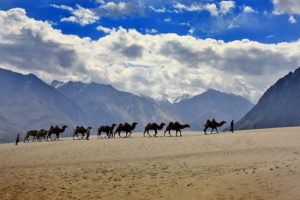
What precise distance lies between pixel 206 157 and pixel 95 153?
31.6 feet

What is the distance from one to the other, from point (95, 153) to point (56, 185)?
10.9 meters

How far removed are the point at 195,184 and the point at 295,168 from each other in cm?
540

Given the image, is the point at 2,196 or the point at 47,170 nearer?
the point at 2,196

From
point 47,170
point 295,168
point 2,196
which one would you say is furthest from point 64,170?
point 295,168

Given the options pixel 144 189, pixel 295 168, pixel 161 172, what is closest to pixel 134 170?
pixel 161 172

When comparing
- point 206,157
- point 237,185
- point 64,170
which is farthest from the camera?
point 206,157

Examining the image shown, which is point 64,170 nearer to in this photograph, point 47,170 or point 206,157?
point 47,170

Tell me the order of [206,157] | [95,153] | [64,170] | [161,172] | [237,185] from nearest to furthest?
[237,185] → [161,172] → [64,170] → [206,157] → [95,153]

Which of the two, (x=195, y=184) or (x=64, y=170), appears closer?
(x=195, y=184)

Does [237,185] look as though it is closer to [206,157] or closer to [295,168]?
[295,168]

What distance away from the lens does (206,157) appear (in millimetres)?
21438

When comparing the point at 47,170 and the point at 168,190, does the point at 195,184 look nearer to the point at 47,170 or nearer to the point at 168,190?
the point at 168,190

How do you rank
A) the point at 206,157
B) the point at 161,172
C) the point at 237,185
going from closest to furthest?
the point at 237,185 → the point at 161,172 → the point at 206,157

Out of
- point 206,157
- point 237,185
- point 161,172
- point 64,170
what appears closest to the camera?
point 237,185
